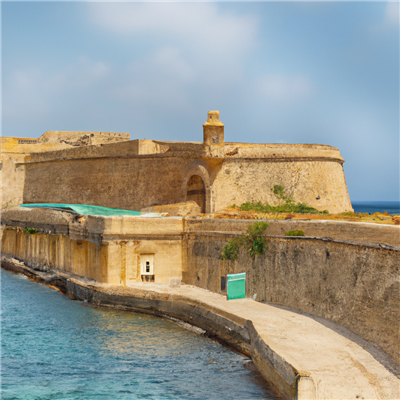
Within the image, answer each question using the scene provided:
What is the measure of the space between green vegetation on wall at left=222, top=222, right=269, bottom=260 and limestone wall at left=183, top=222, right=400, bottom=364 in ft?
0.61

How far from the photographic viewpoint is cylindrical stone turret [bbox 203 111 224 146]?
72.1 feet

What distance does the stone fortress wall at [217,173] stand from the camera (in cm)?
2253

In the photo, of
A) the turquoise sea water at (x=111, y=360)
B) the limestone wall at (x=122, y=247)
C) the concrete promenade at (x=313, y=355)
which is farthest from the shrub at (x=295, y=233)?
the limestone wall at (x=122, y=247)

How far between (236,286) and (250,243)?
1.27m

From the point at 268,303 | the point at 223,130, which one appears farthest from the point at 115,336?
the point at 223,130

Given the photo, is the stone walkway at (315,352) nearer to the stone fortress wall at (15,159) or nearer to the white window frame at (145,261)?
the white window frame at (145,261)

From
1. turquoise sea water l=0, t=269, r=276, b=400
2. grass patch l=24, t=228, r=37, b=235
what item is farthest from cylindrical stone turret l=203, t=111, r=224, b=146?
turquoise sea water l=0, t=269, r=276, b=400

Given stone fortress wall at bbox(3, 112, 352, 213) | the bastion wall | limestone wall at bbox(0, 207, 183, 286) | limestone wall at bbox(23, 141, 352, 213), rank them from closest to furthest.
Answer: the bastion wall
limestone wall at bbox(0, 207, 183, 286)
stone fortress wall at bbox(3, 112, 352, 213)
limestone wall at bbox(23, 141, 352, 213)

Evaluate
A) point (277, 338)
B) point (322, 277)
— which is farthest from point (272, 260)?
point (277, 338)

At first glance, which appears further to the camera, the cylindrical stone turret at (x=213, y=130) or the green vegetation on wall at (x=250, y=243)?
the cylindrical stone turret at (x=213, y=130)

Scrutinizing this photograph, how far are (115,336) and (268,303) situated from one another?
162 inches

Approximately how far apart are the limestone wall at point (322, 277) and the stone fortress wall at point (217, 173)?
20.0 ft

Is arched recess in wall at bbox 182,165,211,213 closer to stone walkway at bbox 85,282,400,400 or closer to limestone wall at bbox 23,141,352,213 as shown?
limestone wall at bbox 23,141,352,213

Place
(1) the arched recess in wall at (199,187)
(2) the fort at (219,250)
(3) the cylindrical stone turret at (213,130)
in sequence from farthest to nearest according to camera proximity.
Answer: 1. (1) the arched recess in wall at (199,187)
2. (3) the cylindrical stone turret at (213,130)
3. (2) the fort at (219,250)
